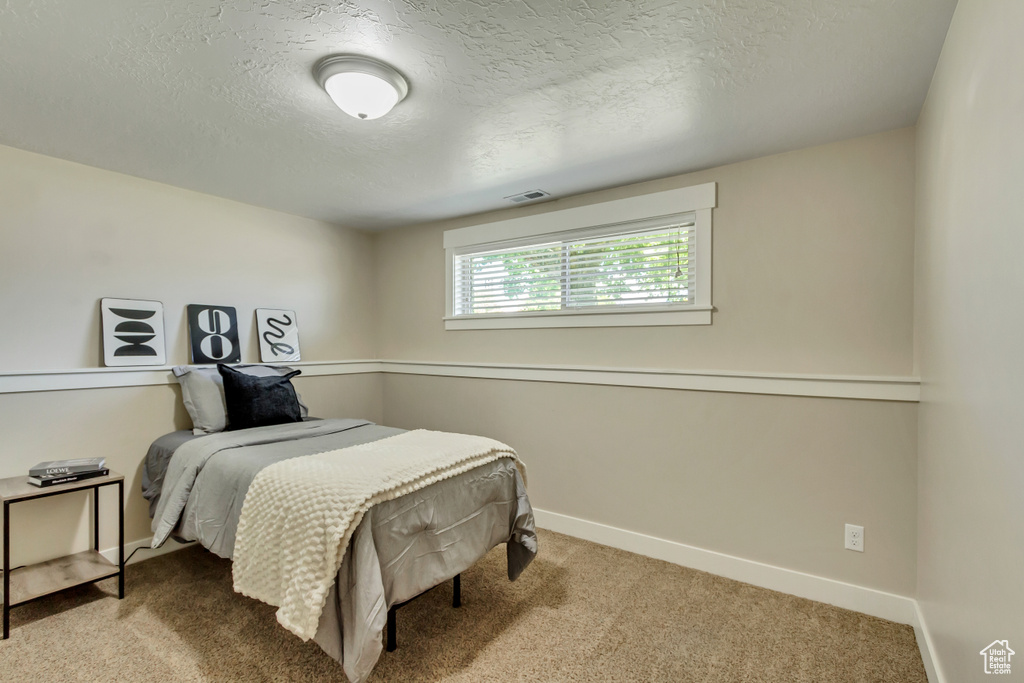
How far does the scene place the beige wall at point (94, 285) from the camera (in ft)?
8.01

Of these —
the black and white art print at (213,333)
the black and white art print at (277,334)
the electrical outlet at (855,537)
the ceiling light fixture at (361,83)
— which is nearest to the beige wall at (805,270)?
the electrical outlet at (855,537)

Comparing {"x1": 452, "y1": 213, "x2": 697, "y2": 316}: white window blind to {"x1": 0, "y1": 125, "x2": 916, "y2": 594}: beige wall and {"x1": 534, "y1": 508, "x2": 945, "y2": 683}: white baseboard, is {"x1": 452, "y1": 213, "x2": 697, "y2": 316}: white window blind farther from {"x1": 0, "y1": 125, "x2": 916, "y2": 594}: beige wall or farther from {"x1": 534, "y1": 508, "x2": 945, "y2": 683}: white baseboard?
{"x1": 534, "y1": 508, "x2": 945, "y2": 683}: white baseboard

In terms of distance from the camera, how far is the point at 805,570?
2412 millimetres

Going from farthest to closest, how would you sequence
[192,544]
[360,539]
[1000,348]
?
[192,544] < [360,539] < [1000,348]

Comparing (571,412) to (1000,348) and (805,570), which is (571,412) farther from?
(1000,348)

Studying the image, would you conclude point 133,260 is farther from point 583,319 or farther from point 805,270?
point 805,270

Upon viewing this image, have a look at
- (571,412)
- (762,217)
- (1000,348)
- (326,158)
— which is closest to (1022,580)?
(1000,348)

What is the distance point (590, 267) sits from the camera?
3.18 meters

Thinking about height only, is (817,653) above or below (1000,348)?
below

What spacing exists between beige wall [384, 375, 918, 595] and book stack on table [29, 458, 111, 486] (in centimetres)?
218

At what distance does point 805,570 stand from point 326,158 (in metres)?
3.25

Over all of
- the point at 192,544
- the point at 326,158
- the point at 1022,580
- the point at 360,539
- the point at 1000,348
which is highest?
the point at 326,158

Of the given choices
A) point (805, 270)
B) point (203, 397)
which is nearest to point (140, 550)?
point (203, 397)

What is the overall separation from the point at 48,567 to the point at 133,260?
166 centimetres
